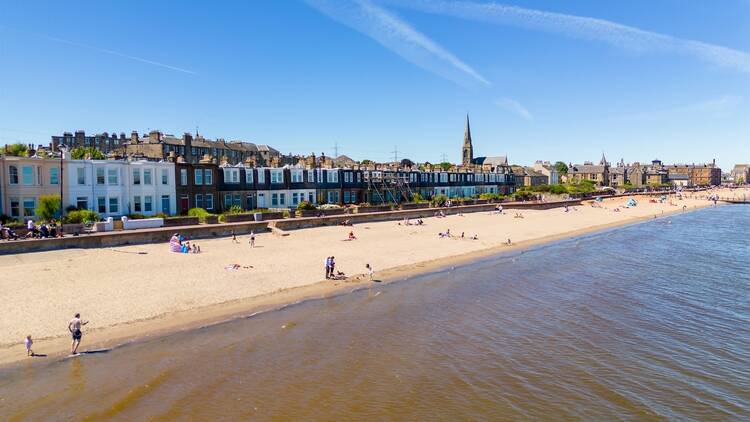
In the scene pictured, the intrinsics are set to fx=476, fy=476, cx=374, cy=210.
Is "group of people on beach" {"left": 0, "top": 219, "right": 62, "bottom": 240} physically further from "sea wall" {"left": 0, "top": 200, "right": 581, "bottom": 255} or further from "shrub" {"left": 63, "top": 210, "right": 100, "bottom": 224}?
"shrub" {"left": 63, "top": 210, "right": 100, "bottom": 224}

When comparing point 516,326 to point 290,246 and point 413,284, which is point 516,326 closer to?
point 413,284

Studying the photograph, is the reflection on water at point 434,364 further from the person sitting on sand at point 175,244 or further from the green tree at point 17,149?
the green tree at point 17,149

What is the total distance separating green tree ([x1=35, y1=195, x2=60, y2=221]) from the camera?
109ft

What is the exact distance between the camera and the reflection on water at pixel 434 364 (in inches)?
526

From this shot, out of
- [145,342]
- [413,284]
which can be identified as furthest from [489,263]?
[145,342]

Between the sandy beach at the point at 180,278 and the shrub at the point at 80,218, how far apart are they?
5.36 meters

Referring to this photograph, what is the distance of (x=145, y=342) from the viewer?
17.2 metres

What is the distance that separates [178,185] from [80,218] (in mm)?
11824

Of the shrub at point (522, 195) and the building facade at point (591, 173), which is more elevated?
the building facade at point (591, 173)

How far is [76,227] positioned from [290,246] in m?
14.3

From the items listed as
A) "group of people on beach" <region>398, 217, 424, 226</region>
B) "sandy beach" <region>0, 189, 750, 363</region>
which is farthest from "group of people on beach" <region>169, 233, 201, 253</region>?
"group of people on beach" <region>398, 217, 424, 226</region>

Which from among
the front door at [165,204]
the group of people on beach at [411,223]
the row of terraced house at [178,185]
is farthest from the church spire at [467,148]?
the front door at [165,204]

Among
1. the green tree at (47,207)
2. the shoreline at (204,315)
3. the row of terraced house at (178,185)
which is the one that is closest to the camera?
the shoreline at (204,315)

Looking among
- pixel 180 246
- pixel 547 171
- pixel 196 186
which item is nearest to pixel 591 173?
pixel 547 171
